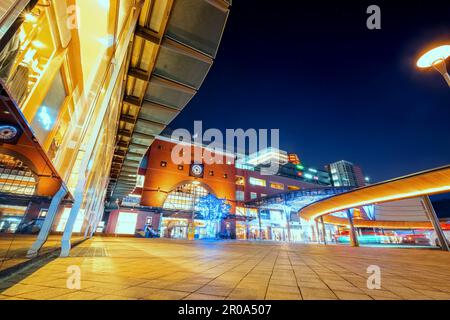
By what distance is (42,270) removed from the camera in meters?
2.67

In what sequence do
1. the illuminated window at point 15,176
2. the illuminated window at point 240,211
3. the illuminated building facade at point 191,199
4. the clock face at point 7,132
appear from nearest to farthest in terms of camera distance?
the clock face at point 7,132 < the illuminated window at point 15,176 < the illuminated building facade at point 191,199 < the illuminated window at point 240,211

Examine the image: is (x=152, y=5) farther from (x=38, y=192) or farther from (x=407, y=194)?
(x=407, y=194)

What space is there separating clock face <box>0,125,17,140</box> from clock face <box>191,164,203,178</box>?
101ft

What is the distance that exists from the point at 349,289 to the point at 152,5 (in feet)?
20.6

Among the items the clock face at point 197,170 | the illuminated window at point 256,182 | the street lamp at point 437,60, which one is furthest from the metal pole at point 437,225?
the illuminated window at point 256,182

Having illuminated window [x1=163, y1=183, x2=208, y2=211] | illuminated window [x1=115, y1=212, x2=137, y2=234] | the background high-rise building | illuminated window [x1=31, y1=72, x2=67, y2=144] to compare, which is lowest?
illuminated window [x1=115, y1=212, x2=137, y2=234]

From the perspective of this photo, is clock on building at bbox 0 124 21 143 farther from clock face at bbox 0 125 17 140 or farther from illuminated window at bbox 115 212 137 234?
illuminated window at bbox 115 212 137 234

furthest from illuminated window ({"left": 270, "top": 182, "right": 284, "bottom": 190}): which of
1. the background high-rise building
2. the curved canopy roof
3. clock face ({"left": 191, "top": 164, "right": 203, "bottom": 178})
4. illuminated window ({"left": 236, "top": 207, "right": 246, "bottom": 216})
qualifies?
the background high-rise building

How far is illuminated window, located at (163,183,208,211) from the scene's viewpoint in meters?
29.5

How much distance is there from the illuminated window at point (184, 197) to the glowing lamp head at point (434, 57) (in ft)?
90.0

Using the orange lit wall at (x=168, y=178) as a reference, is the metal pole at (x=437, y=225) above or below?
below

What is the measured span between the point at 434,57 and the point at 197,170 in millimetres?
29840

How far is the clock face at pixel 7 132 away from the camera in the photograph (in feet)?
5.40

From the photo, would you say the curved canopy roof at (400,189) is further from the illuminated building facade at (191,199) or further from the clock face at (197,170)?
the clock face at (197,170)
